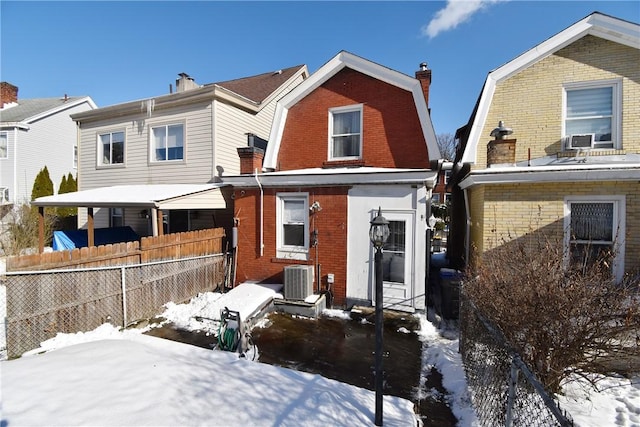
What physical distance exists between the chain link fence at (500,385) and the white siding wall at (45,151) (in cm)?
2631

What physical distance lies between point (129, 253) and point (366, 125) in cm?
752

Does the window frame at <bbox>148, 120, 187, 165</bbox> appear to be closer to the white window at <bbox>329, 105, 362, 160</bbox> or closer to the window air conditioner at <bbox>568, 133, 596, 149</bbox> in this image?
the white window at <bbox>329, 105, 362, 160</bbox>

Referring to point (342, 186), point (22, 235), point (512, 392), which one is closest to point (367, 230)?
point (342, 186)

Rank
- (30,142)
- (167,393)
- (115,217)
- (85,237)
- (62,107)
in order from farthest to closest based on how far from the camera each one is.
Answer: (62,107), (30,142), (115,217), (85,237), (167,393)

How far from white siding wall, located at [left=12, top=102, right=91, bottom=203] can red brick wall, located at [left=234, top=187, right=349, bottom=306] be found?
19160 millimetres

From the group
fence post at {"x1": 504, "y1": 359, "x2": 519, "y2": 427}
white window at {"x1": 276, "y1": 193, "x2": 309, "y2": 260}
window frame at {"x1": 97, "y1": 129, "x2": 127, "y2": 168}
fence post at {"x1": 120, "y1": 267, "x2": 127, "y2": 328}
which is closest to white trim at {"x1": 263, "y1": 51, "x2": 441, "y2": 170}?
white window at {"x1": 276, "y1": 193, "x2": 309, "y2": 260}

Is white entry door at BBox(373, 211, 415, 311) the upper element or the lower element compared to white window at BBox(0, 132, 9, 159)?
lower

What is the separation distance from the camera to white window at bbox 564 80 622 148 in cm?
736

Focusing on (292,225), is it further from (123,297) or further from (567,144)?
(567,144)

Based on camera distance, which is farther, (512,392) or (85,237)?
(85,237)

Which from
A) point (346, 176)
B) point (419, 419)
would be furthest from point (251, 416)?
point (346, 176)

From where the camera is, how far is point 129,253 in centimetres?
727

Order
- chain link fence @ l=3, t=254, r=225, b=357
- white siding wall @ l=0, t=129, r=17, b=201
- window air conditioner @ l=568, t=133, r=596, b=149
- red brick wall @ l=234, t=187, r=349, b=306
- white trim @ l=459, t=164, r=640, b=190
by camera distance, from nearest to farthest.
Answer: chain link fence @ l=3, t=254, r=225, b=357, white trim @ l=459, t=164, r=640, b=190, window air conditioner @ l=568, t=133, r=596, b=149, red brick wall @ l=234, t=187, r=349, b=306, white siding wall @ l=0, t=129, r=17, b=201

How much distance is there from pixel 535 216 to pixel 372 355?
5055mm
